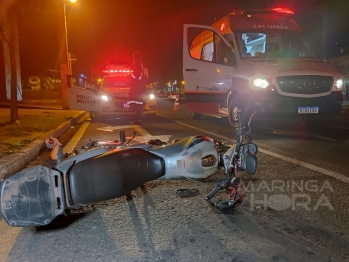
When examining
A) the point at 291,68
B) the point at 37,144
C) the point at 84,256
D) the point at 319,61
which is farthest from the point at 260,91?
the point at 84,256

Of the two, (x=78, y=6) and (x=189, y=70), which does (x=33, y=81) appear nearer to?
(x=78, y=6)

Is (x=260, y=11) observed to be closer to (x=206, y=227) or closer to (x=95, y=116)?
(x=95, y=116)

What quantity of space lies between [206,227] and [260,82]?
549 centimetres

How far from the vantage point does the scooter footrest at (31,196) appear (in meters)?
2.78

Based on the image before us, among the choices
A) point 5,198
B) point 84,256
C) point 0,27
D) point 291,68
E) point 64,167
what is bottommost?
point 84,256

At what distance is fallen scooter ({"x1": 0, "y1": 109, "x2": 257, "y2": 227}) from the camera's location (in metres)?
2.79

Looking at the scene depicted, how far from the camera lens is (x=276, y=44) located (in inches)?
374

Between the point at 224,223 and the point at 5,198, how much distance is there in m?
1.93

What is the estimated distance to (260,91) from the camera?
26.9 ft

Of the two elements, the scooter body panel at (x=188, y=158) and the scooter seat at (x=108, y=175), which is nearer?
the scooter seat at (x=108, y=175)

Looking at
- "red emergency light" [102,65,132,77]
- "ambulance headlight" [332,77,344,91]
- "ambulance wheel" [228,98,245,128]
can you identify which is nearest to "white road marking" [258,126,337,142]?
"ambulance wheel" [228,98,245,128]

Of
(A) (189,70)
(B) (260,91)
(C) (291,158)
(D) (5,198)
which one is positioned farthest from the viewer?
(A) (189,70)

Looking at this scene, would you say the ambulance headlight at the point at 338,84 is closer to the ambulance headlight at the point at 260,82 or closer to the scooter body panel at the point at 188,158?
the ambulance headlight at the point at 260,82

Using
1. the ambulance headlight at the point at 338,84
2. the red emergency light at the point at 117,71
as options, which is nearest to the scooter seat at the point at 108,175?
the ambulance headlight at the point at 338,84
